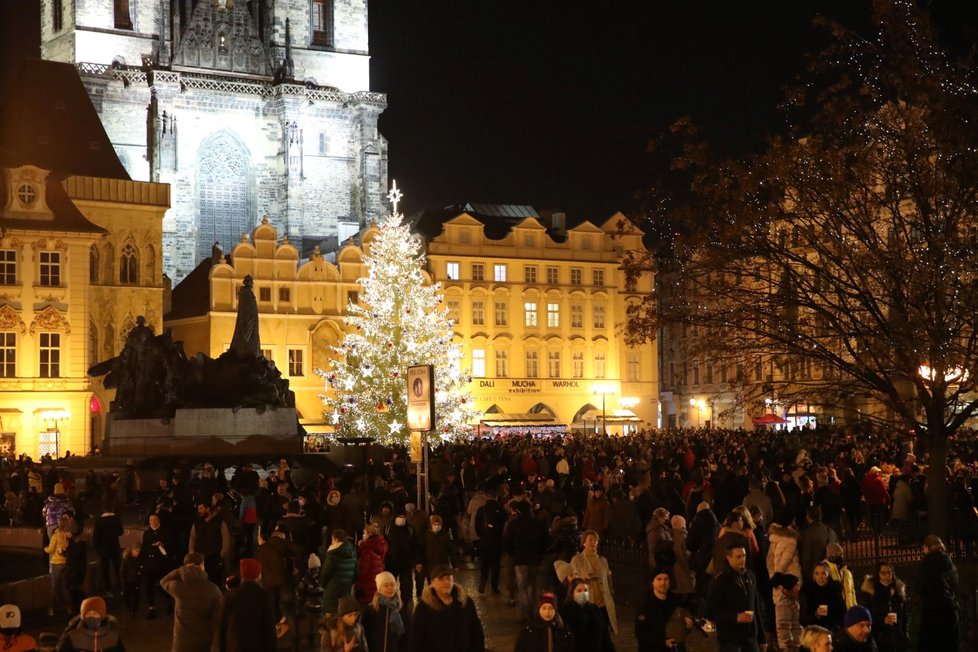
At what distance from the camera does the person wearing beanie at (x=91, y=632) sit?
8734 mm

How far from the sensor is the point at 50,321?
46750 mm

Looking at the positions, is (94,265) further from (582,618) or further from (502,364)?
(582,618)

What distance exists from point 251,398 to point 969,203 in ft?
55.6

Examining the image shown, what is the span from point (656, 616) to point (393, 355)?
32559 millimetres

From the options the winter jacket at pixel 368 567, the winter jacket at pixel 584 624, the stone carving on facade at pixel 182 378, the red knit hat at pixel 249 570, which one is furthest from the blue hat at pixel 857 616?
the stone carving on facade at pixel 182 378

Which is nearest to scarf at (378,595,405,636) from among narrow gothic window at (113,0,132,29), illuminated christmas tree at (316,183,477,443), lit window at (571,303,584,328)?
illuminated christmas tree at (316,183,477,443)

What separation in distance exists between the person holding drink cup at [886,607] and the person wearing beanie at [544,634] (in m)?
2.89

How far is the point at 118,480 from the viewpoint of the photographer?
23.8 meters

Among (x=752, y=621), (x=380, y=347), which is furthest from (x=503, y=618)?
(x=380, y=347)

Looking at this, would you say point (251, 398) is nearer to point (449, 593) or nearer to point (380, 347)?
point (380, 347)

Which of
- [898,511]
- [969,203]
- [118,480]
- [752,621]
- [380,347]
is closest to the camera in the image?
[752,621]

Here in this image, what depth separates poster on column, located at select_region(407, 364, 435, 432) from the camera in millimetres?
17359

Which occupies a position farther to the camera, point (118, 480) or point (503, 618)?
point (118, 480)

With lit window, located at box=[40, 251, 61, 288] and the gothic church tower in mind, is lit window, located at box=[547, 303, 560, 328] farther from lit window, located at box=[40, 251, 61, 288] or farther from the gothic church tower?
lit window, located at box=[40, 251, 61, 288]
